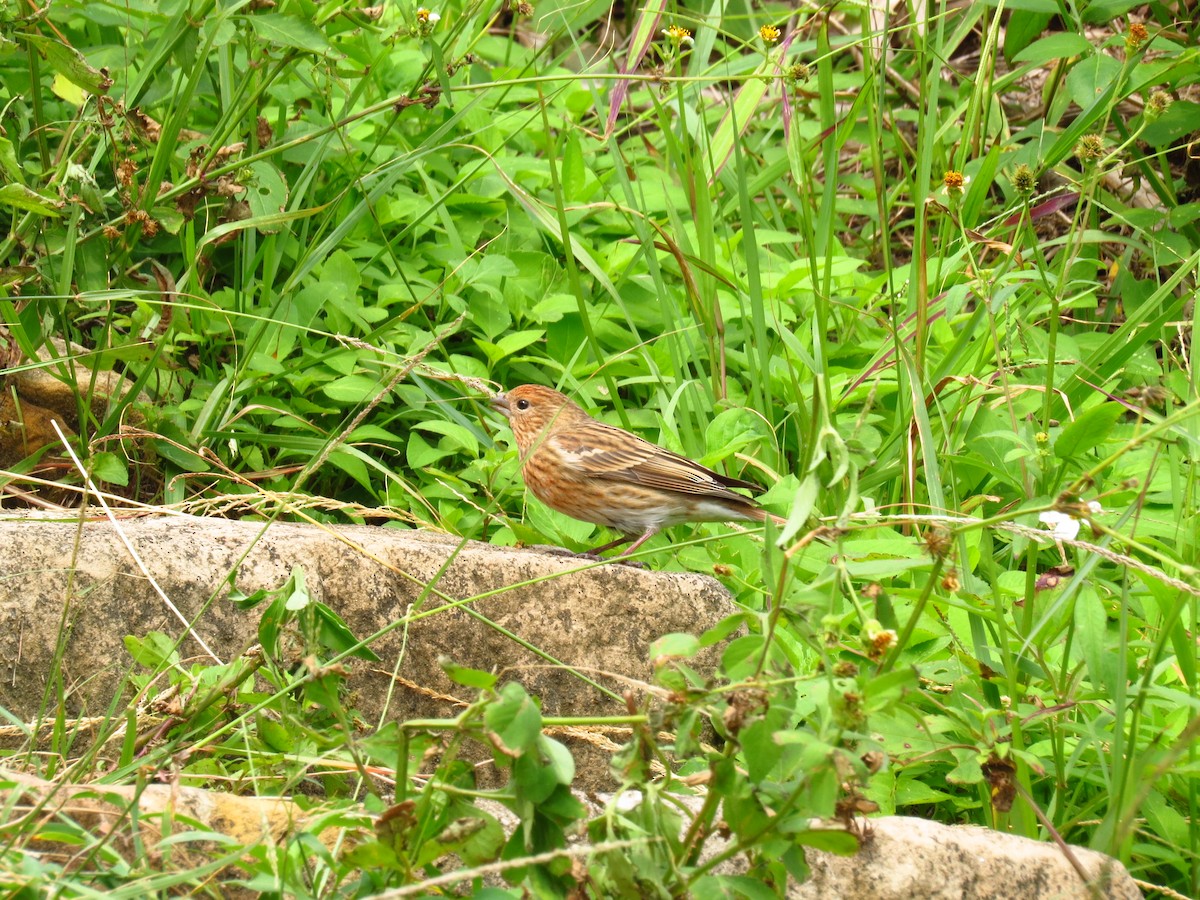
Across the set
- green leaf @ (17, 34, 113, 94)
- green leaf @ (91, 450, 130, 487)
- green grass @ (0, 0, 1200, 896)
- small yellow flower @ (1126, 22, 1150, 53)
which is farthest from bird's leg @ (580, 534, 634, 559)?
small yellow flower @ (1126, 22, 1150, 53)

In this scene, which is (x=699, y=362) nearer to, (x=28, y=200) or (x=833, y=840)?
(x=28, y=200)

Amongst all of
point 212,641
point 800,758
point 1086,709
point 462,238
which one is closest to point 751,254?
point 462,238

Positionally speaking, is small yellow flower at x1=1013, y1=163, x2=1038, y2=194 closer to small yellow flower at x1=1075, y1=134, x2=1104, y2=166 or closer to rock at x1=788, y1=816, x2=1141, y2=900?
small yellow flower at x1=1075, y1=134, x2=1104, y2=166

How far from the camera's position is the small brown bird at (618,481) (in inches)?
189

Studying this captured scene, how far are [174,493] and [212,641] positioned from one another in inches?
53.9

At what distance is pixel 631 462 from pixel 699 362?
0.57m

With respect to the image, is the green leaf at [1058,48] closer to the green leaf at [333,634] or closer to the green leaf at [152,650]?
the green leaf at [333,634]

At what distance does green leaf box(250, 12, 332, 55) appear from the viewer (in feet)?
12.8

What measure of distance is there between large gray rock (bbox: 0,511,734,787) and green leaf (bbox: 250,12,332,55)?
1405 millimetres

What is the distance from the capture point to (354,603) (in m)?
3.34

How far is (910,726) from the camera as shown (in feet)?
9.78

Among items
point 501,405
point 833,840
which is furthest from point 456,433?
point 833,840

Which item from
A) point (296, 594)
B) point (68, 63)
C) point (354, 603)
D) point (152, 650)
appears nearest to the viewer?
point (296, 594)

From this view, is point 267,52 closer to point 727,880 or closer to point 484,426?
point 484,426
